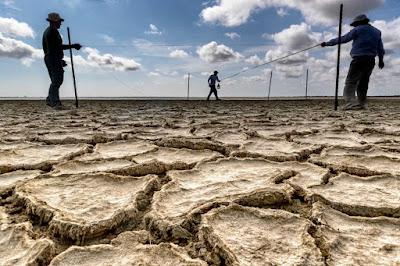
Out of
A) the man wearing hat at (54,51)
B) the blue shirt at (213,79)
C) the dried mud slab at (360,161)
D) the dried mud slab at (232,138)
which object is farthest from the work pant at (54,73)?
the blue shirt at (213,79)

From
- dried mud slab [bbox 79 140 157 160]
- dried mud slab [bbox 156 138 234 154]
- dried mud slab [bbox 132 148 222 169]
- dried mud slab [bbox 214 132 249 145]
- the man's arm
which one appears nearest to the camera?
dried mud slab [bbox 132 148 222 169]

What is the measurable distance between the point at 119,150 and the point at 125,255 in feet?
3.60

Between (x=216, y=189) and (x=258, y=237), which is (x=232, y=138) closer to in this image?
(x=216, y=189)

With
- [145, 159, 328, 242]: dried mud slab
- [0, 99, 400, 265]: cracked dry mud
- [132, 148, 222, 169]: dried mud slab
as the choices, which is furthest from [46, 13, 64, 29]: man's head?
[145, 159, 328, 242]: dried mud slab

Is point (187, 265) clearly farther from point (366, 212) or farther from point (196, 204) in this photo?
point (366, 212)

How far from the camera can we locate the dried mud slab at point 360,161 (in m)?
1.23

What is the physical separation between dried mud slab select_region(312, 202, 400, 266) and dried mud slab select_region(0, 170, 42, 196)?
1.03 meters

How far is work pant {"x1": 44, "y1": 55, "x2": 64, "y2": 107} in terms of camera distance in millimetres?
4621

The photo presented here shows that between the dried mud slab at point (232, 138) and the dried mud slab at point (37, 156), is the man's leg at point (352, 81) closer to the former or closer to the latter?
the dried mud slab at point (232, 138)

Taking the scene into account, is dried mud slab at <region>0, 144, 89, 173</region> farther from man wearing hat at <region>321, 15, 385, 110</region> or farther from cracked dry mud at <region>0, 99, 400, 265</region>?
man wearing hat at <region>321, 15, 385, 110</region>

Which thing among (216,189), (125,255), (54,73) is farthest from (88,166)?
(54,73)

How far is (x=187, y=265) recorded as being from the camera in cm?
60

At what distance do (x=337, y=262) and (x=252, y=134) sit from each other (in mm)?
1608

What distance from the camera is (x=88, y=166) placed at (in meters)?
1.28
